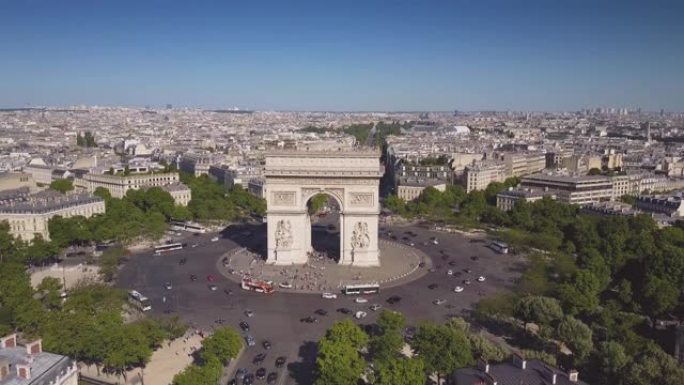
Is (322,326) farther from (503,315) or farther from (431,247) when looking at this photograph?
(431,247)

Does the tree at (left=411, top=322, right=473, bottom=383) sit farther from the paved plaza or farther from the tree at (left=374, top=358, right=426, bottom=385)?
the paved plaza

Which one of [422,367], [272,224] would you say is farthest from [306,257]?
[422,367]

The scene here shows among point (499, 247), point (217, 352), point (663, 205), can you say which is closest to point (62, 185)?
point (499, 247)

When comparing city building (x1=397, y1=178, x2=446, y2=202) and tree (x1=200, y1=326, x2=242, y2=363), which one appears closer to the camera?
tree (x1=200, y1=326, x2=242, y2=363)

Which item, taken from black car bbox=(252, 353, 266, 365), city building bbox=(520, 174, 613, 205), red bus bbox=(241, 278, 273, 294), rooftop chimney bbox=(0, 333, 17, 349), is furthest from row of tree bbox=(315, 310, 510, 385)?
city building bbox=(520, 174, 613, 205)

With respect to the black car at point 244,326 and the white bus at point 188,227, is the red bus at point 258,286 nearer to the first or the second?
the black car at point 244,326

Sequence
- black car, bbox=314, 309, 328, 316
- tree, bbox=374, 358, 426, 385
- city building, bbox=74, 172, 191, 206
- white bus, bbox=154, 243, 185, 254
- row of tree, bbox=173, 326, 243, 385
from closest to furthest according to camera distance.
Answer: tree, bbox=374, 358, 426, 385, row of tree, bbox=173, 326, 243, 385, black car, bbox=314, 309, 328, 316, white bus, bbox=154, 243, 185, 254, city building, bbox=74, 172, 191, 206

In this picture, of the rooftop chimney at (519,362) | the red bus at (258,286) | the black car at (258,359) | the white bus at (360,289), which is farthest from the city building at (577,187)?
the black car at (258,359)
